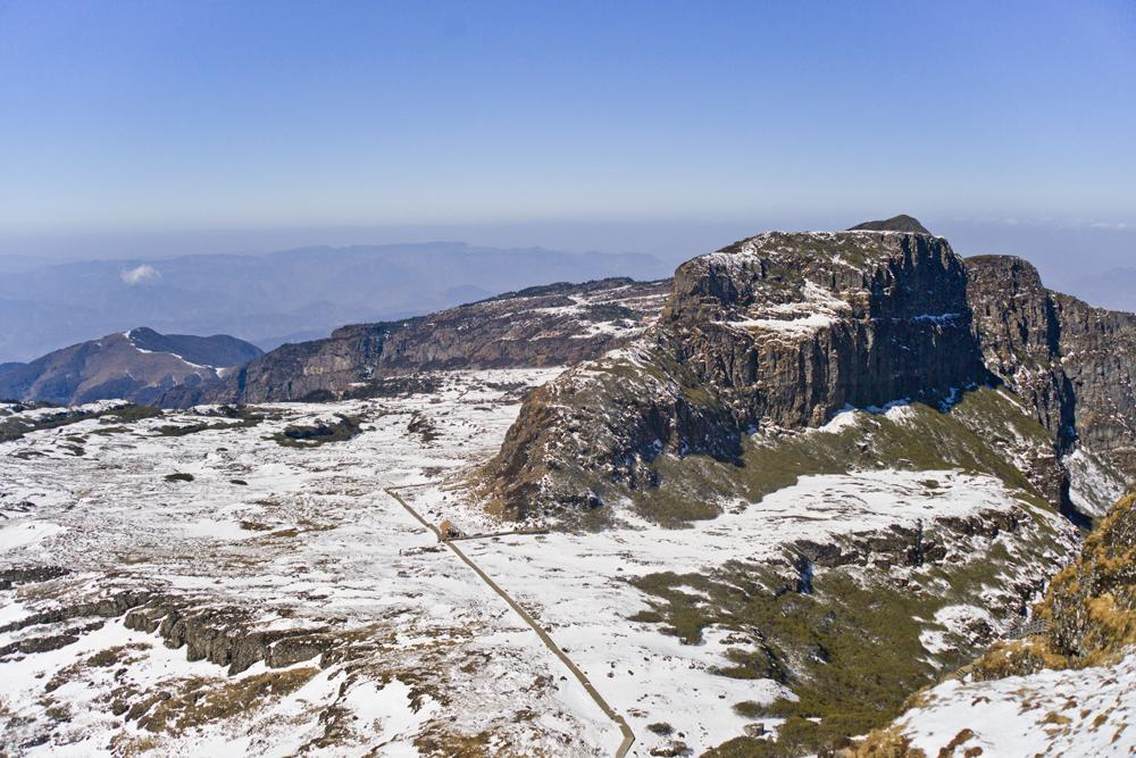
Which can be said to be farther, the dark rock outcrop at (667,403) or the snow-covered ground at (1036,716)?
the dark rock outcrop at (667,403)

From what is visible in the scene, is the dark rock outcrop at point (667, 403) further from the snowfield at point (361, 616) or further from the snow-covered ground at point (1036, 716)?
the snow-covered ground at point (1036, 716)

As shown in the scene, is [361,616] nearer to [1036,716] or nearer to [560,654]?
[560,654]

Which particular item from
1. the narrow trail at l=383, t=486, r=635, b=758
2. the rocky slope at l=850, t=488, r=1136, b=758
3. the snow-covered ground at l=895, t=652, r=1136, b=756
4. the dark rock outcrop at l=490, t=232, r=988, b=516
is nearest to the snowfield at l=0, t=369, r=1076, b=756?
the narrow trail at l=383, t=486, r=635, b=758

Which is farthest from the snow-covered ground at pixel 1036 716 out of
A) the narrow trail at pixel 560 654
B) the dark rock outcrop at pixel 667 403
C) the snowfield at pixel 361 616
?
the dark rock outcrop at pixel 667 403

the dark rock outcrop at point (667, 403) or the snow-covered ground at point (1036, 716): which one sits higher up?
the snow-covered ground at point (1036, 716)

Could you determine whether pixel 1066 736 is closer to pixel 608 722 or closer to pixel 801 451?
pixel 608 722

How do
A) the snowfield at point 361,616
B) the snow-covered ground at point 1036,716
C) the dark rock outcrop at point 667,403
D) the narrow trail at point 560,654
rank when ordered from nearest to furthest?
the snow-covered ground at point 1036,716, the narrow trail at point 560,654, the snowfield at point 361,616, the dark rock outcrop at point 667,403

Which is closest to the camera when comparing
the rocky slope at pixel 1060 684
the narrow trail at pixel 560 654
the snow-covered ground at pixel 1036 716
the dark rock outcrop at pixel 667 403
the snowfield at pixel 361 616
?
the snow-covered ground at pixel 1036 716

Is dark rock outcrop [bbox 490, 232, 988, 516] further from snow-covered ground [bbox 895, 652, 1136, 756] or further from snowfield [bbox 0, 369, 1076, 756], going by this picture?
snow-covered ground [bbox 895, 652, 1136, 756]
